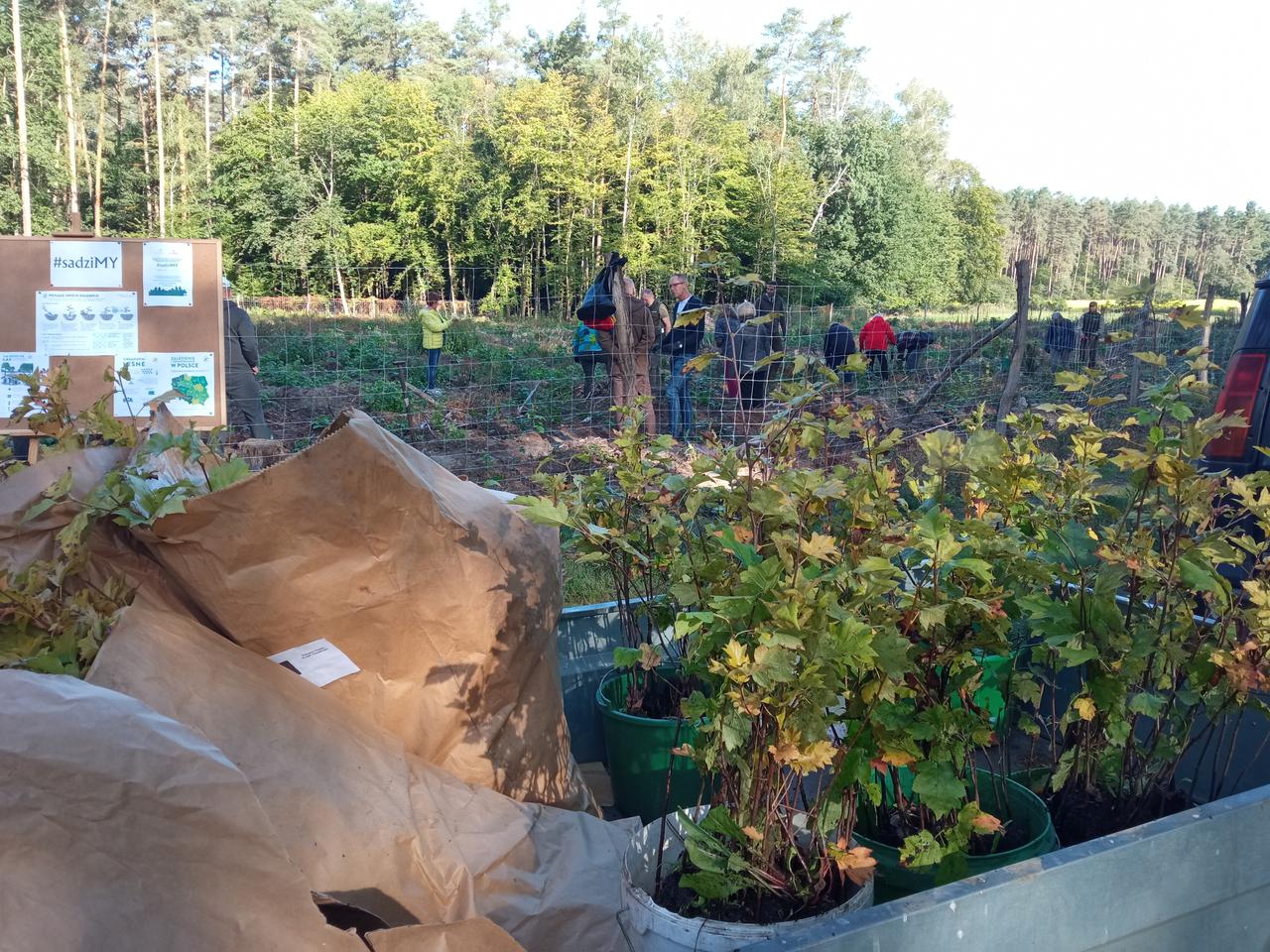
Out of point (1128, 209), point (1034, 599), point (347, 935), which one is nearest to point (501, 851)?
point (347, 935)

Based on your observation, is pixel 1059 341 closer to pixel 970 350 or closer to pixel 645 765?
pixel 970 350

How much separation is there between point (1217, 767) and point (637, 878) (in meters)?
1.40

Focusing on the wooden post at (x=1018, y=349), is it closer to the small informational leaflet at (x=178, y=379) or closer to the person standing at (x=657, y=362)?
the person standing at (x=657, y=362)

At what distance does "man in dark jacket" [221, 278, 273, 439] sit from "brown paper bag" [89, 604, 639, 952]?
21.3 feet

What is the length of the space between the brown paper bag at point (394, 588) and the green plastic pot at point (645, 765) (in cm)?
33

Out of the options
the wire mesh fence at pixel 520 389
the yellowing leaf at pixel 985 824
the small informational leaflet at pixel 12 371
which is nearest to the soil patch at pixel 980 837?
the yellowing leaf at pixel 985 824

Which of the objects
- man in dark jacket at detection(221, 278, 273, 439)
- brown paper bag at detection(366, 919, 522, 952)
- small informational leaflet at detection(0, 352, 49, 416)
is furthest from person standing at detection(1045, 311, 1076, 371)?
brown paper bag at detection(366, 919, 522, 952)

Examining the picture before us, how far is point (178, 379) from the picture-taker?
533 cm

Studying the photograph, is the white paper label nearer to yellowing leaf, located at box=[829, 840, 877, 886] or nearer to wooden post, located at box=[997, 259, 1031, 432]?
yellowing leaf, located at box=[829, 840, 877, 886]

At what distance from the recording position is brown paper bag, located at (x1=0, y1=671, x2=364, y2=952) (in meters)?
1.08

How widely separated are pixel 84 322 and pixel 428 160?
34.1m

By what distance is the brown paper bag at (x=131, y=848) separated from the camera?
1.08 meters

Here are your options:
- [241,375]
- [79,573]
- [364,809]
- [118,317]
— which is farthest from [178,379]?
[364,809]

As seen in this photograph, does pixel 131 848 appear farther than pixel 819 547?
No
